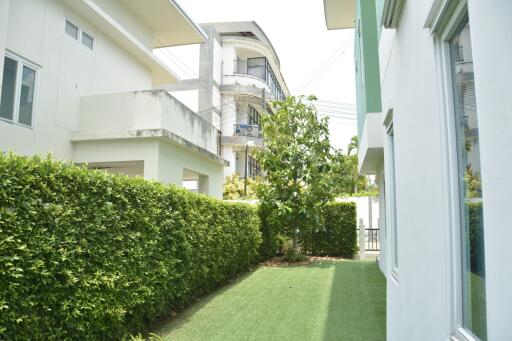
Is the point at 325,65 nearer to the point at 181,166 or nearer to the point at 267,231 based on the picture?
Answer: the point at 267,231

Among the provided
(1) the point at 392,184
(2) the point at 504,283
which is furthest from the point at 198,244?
(2) the point at 504,283

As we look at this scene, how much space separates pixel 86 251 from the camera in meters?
4.94

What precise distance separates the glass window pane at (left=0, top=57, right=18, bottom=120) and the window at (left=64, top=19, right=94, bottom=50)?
7.54 feet

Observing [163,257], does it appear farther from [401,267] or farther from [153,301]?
[401,267]

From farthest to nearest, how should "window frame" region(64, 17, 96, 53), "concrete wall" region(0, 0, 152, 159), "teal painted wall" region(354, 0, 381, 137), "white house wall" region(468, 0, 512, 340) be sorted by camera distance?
1. "window frame" region(64, 17, 96, 53)
2. "concrete wall" region(0, 0, 152, 159)
3. "teal painted wall" region(354, 0, 381, 137)
4. "white house wall" region(468, 0, 512, 340)

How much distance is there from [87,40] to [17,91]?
3.37 metres

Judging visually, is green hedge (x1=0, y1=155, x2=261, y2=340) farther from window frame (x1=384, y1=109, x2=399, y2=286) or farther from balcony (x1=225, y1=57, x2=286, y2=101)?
balcony (x1=225, y1=57, x2=286, y2=101)

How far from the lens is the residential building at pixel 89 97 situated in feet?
31.4

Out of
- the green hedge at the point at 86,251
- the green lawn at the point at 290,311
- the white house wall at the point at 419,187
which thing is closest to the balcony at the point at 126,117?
the green hedge at the point at 86,251

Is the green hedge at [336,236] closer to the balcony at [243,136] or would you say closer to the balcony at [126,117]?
the balcony at [126,117]

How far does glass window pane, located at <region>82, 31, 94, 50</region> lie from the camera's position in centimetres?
1204

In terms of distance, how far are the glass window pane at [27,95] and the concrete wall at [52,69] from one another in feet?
0.48

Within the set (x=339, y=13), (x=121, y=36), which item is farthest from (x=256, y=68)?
(x=121, y=36)

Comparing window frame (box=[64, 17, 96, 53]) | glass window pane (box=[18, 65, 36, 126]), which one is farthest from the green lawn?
window frame (box=[64, 17, 96, 53])
